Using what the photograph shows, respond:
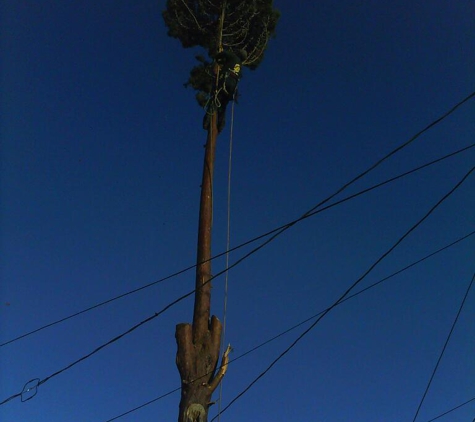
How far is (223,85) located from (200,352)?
10.8ft

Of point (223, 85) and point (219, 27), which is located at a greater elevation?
point (219, 27)

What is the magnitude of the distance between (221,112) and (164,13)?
237 cm

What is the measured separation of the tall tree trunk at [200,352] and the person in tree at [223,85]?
172 cm

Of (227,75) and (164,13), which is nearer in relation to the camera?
(227,75)

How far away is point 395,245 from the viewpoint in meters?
6.80

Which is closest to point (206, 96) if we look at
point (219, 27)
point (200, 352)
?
point (219, 27)

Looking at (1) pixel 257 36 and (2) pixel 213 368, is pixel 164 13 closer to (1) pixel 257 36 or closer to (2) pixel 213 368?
(1) pixel 257 36

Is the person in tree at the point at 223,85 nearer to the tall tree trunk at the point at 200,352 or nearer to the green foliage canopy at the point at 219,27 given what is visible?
the green foliage canopy at the point at 219,27

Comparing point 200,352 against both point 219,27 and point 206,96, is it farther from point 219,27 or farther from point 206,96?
point 219,27

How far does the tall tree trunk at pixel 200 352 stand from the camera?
5418mm

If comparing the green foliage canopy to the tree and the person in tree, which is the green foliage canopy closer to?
the tree

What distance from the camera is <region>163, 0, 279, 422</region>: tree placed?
5527 millimetres

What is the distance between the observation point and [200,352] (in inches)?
223

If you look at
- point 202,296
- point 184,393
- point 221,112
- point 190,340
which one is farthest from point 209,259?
point 221,112
